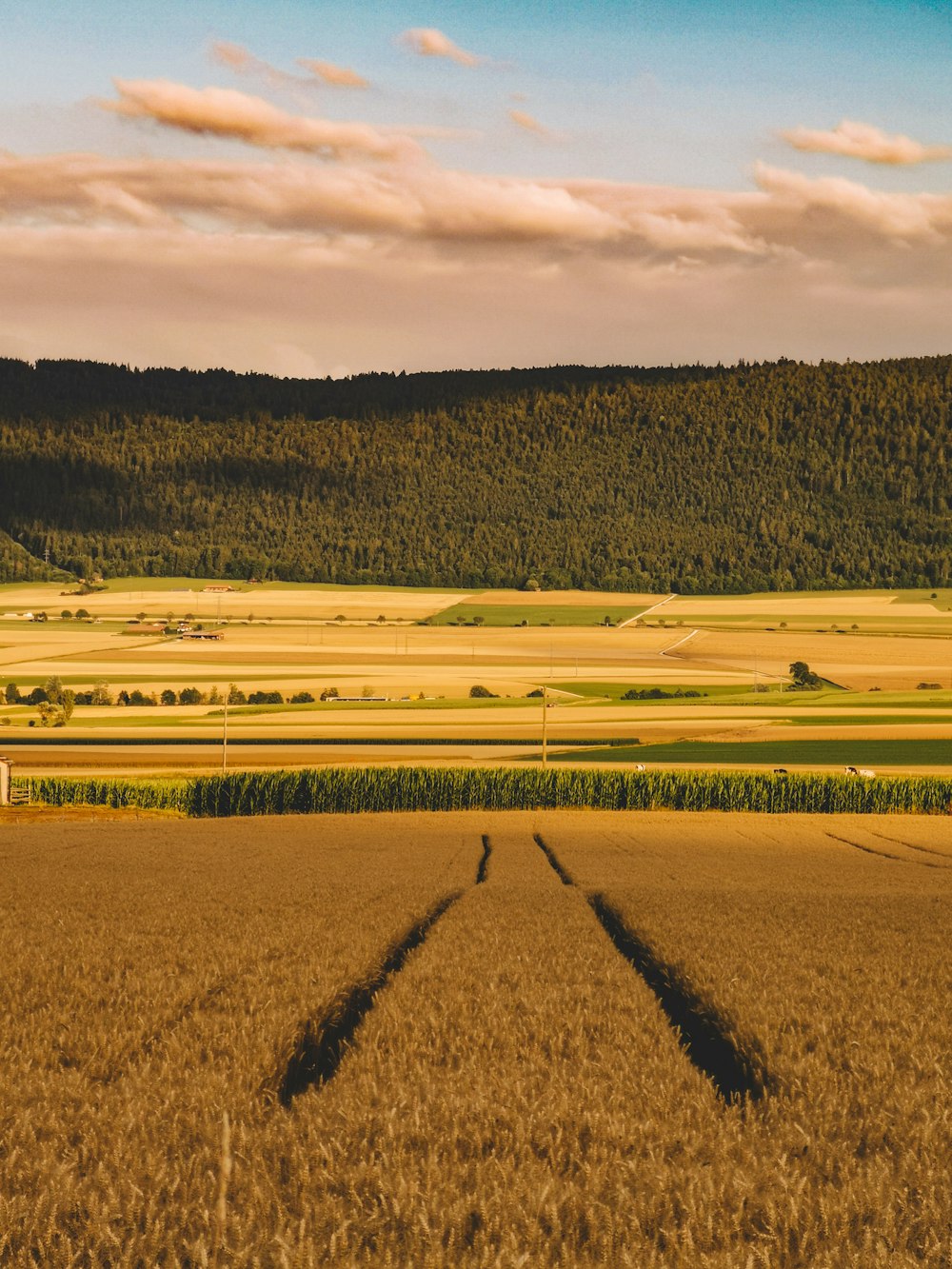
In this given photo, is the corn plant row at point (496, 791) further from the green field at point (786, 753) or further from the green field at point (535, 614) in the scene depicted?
the green field at point (535, 614)

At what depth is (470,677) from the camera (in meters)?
109

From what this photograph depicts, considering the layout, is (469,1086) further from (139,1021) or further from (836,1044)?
(836,1044)

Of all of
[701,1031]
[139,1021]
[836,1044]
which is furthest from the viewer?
[701,1031]

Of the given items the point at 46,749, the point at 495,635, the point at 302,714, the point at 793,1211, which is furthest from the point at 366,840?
the point at 495,635

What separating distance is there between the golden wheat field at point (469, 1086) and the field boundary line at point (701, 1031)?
Result: 37 millimetres

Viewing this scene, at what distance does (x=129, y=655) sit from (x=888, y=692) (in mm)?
76842

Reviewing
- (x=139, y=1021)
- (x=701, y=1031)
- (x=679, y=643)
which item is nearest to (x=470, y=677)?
(x=679, y=643)

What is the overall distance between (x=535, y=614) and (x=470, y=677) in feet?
236

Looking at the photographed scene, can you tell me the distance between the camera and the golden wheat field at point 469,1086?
5.32 metres

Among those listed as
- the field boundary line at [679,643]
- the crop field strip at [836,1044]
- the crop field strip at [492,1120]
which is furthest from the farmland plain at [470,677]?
the crop field strip at [492,1120]

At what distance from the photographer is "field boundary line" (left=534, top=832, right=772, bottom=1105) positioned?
7.74 meters

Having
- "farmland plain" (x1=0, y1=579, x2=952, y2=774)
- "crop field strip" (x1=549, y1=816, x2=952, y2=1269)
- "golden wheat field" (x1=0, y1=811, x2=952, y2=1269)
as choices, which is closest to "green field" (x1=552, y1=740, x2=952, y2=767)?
"farmland plain" (x1=0, y1=579, x2=952, y2=774)

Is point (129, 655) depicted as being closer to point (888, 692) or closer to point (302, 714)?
point (302, 714)

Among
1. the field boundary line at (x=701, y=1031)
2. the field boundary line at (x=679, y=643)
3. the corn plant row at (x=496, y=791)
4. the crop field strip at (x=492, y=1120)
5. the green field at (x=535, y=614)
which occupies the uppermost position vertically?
the crop field strip at (x=492, y=1120)
